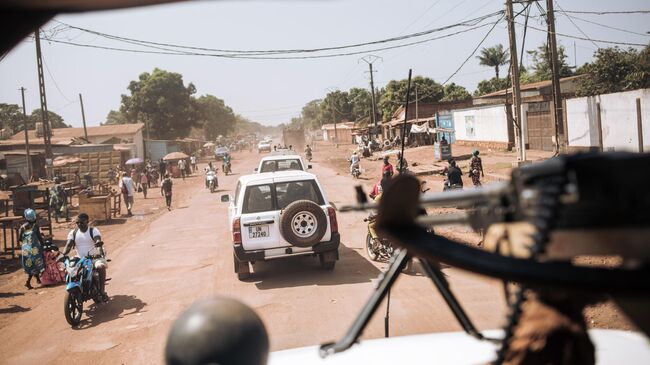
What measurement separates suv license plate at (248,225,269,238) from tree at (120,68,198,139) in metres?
57.5

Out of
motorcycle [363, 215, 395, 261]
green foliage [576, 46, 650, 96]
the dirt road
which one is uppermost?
green foliage [576, 46, 650, 96]

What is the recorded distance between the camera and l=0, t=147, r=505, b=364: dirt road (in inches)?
262

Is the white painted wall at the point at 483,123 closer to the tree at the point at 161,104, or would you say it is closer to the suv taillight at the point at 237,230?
the suv taillight at the point at 237,230

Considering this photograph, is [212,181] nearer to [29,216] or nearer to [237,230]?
[29,216]

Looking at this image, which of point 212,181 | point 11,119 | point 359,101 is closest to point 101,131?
point 11,119

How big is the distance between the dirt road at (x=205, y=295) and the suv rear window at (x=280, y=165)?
11.5 ft

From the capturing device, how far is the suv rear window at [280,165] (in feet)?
51.7

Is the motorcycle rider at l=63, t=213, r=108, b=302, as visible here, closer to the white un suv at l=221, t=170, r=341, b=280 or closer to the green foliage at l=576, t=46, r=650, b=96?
the white un suv at l=221, t=170, r=341, b=280

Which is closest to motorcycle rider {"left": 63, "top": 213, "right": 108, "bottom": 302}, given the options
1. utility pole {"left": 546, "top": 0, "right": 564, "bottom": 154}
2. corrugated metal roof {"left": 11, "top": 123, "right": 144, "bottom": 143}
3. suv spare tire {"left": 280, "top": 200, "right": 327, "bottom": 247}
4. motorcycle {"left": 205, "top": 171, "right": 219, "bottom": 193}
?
suv spare tire {"left": 280, "top": 200, "right": 327, "bottom": 247}

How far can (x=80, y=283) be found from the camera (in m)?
8.04

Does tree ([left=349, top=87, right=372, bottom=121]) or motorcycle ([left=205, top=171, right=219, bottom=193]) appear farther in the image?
tree ([left=349, top=87, right=372, bottom=121])

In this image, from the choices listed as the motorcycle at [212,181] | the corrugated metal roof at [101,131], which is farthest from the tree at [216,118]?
the motorcycle at [212,181]

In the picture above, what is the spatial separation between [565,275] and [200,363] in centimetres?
120

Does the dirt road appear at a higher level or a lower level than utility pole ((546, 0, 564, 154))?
lower
